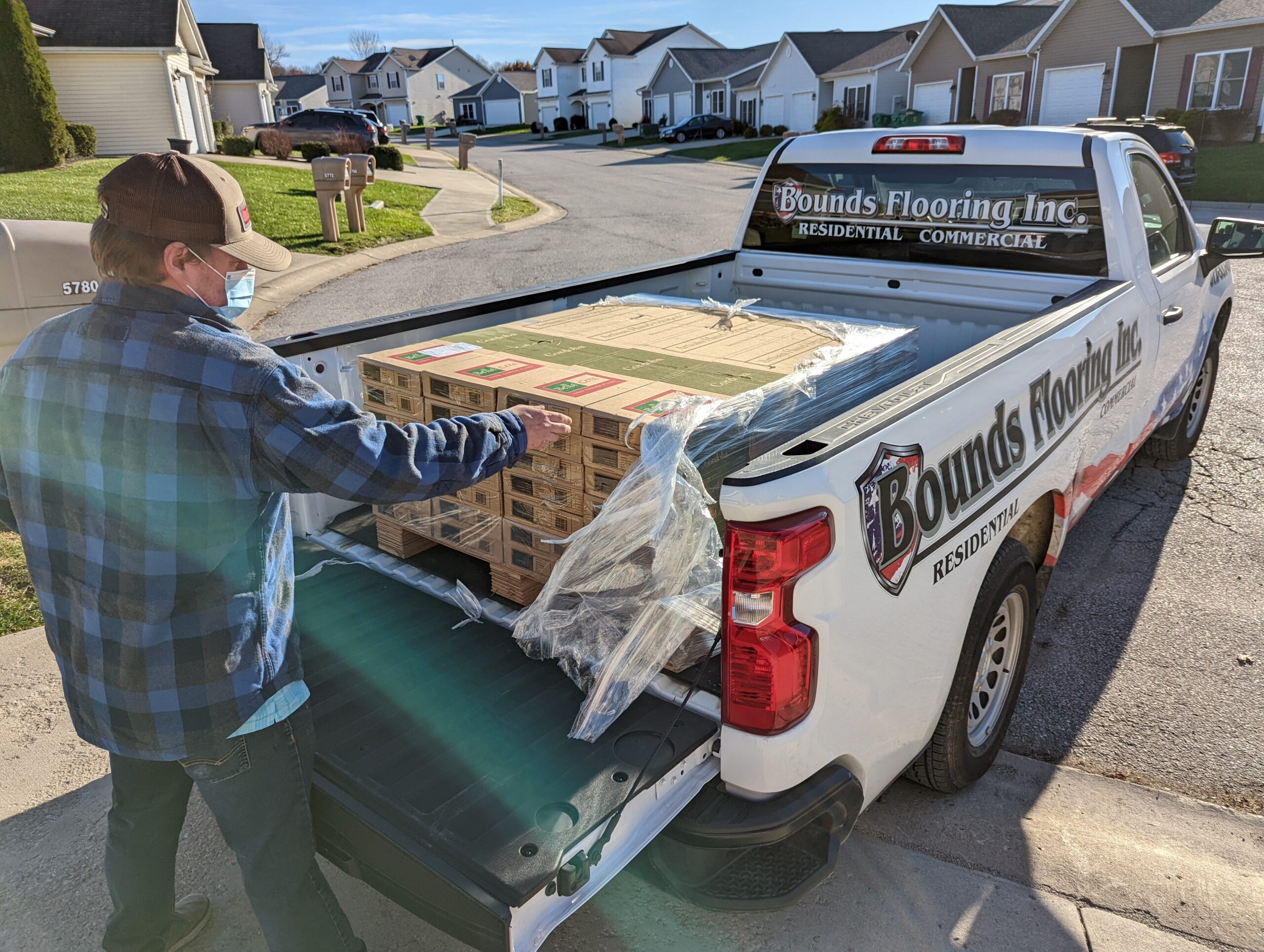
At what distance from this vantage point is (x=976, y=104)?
1453 inches

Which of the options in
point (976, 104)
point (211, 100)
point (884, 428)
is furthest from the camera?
point (211, 100)

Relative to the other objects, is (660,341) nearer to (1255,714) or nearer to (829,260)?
(829,260)

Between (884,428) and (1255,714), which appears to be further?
(1255,714)

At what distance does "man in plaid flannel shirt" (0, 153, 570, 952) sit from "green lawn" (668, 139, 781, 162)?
3498 cm

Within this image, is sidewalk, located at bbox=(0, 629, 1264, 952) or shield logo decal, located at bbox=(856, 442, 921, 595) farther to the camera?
sidewalk, located at bbox=(0, 629, 1264, 952)

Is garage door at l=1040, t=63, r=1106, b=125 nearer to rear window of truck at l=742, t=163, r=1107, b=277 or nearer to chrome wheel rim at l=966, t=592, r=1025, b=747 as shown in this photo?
rear window of truck at l=742, t=163, r=1107, b=277

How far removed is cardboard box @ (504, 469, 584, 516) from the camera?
2912 millimetres

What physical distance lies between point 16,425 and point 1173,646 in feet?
14.9

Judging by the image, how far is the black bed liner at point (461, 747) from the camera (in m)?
2.14

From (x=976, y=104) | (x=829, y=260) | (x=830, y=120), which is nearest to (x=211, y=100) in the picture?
(x=830, y=120)

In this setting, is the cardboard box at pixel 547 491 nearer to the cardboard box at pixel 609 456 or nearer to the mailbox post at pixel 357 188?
the cardboard box at pixel 609 456

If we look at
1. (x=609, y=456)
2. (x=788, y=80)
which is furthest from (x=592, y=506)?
(x=788, y=80)

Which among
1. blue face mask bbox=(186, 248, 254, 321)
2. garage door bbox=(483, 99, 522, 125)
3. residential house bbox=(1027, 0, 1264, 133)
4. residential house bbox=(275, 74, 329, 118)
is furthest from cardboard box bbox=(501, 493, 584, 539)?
residential house bbox=(275, 74, 329, 118)

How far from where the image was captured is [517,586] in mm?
3162
